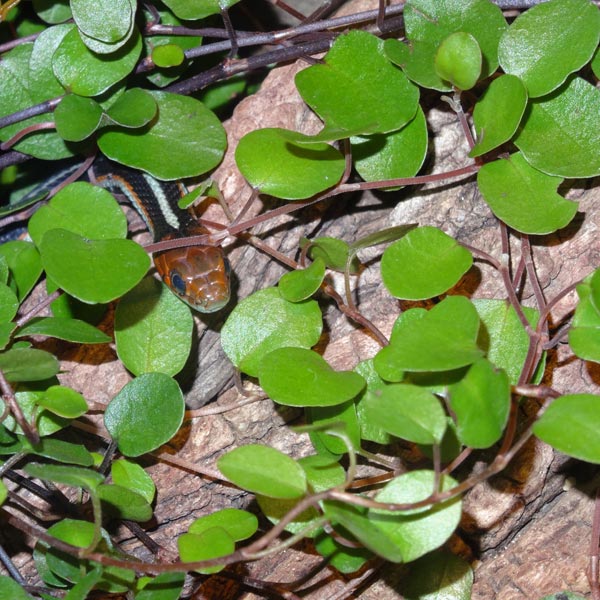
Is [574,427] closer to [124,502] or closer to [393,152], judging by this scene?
[393,152]

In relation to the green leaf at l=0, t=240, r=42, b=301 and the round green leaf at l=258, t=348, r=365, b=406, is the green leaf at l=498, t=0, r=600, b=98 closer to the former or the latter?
the round green leaf at l=258, t=348, r=365, b=406

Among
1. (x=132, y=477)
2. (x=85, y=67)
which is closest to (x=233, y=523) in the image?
(x=132, y=477)

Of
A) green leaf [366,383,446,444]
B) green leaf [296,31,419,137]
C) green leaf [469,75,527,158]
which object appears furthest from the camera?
A: green leaf [296,31,419,137]

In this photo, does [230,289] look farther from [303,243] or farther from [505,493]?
[505,493]

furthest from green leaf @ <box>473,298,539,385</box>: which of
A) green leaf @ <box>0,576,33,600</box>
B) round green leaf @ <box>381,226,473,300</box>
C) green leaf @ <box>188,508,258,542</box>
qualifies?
green leaf @ <box>0,576,33,600</box>

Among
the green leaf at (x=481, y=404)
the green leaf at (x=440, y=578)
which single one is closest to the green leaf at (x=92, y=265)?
the green leaf at (x=481, y=404)
